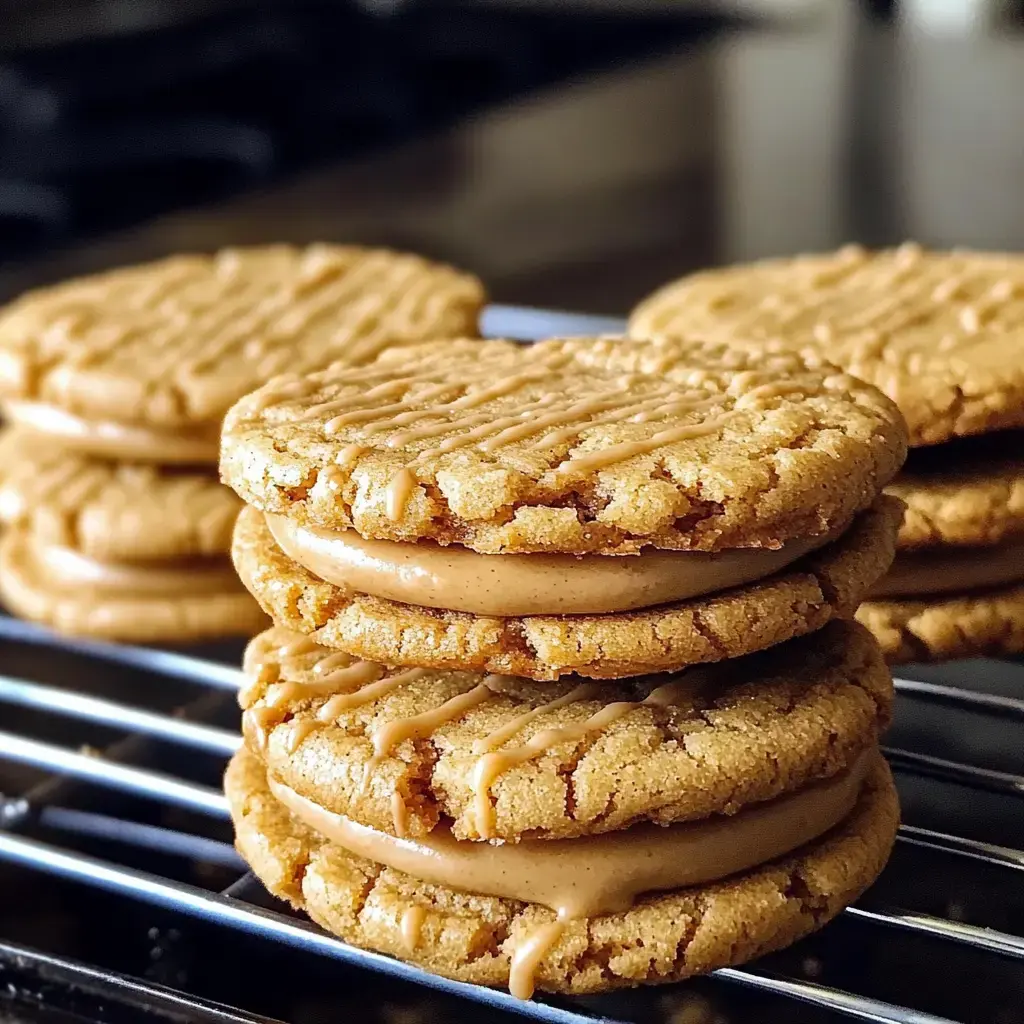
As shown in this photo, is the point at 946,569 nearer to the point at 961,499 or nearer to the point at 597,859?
the point at 961,499

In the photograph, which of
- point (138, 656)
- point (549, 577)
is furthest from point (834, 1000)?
point (138, 656)

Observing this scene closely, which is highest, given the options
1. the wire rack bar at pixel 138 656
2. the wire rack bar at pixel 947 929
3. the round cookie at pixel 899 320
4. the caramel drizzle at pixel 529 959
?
the round cookie at pixel 899 320

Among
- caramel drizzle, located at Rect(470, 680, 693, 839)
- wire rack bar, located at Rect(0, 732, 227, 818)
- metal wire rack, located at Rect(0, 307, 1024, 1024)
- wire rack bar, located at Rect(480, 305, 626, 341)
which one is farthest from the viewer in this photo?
wire rack bar, located at Rect(480, 305, 626, 341)

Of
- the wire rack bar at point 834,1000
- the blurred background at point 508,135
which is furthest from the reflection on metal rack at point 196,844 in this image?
the blurred background at point 508,135

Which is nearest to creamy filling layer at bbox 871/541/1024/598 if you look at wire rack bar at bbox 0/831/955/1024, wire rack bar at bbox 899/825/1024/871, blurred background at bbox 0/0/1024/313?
wire rack bar at bbox 899/825/1024/871

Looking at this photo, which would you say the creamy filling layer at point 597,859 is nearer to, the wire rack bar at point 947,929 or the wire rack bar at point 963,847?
the wire rack bar at point 947,929

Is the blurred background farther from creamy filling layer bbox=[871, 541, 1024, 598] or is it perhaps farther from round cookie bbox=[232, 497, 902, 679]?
round cookie bbox=[232, 497, 902, 679]

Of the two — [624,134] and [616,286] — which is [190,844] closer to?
[616,286]
